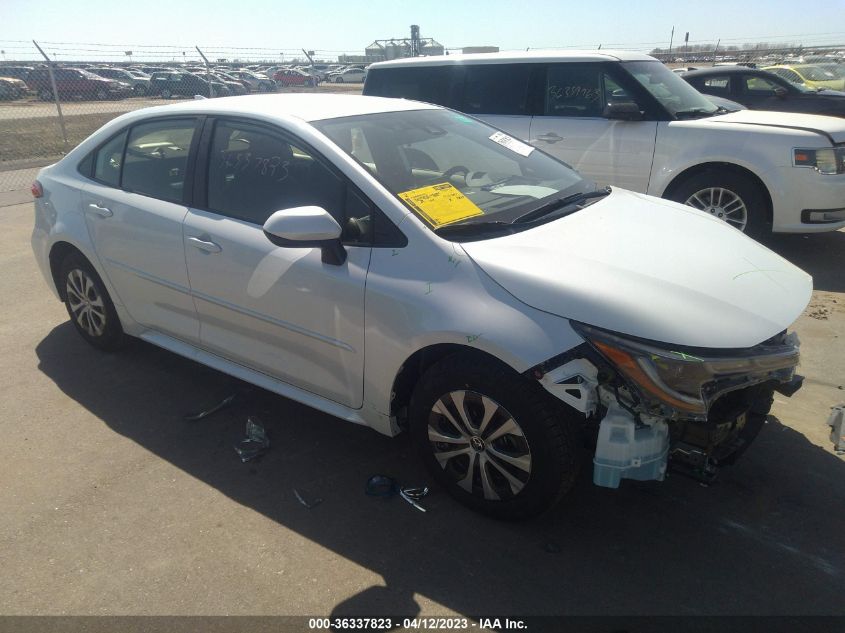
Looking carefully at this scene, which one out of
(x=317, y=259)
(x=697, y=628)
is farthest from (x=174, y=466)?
(x=697, y=628)

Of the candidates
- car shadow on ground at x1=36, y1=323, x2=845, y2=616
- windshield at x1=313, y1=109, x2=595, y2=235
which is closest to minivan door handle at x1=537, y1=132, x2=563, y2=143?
windshield at x1=313, y1=109, x2=595, y2=235

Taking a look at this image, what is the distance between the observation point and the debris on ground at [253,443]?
332 cm

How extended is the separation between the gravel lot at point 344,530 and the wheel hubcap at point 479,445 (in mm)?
193

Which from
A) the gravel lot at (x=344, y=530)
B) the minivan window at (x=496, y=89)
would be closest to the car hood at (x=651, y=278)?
the gravel lot at (x=344, y=530)

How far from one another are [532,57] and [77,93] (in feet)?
88.8

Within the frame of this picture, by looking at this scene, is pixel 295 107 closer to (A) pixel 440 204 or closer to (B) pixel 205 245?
(B) pixel 205 245

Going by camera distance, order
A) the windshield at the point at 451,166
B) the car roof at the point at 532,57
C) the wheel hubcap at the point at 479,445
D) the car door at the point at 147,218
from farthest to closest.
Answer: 1. the car roof at the point at 532,57
2. the car door at the point at 147,218
3. the windshield at the point at 451,166
4. the wheel hubcap at the point at 479,445

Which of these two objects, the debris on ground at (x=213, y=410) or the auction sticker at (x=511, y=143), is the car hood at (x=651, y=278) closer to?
the auction sticker at (x=511, y=143)

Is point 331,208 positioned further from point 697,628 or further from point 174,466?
point 697,628

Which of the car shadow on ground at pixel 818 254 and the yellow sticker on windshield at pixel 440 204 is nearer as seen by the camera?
the yellow sticker on windshield at pixel 440 204

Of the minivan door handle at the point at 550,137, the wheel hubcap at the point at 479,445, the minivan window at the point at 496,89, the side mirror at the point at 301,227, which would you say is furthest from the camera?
the minivan window at the point at 496,89

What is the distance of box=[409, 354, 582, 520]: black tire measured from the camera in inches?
96.7

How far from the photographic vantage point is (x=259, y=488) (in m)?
3.07

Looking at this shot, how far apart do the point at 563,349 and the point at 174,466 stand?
2055 millimetres
